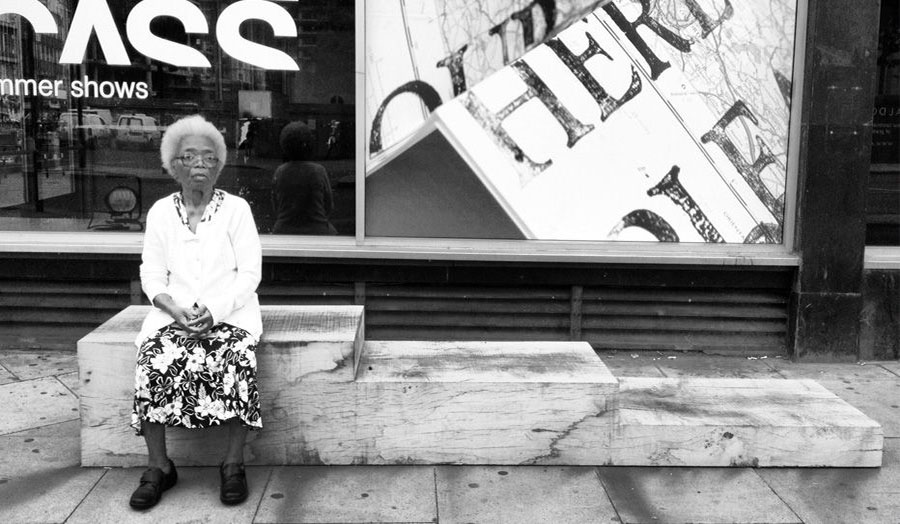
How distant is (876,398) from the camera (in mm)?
5797

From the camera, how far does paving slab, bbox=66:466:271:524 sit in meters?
4.01

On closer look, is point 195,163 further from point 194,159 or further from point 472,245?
point 472,245

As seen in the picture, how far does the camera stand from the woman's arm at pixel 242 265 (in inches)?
168

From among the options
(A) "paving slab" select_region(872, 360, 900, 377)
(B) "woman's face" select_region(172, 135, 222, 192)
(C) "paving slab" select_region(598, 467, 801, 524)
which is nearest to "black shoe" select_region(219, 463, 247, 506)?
(B) "woman's face" select_region(172, 135, 222, 192)

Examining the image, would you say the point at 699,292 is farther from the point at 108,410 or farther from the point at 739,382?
the point at 108,410

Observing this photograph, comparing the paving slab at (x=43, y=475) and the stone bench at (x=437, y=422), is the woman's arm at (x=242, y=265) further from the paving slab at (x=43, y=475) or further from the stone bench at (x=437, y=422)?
the paving slab at (x=43, y=475)

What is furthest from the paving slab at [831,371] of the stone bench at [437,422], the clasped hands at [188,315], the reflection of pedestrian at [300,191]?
the clasped hands at [188,315]

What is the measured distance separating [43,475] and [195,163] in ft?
5.25

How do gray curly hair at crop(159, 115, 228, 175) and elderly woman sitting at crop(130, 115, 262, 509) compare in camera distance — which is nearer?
elderly woman sitting at crop(130, 115, 262, 509)

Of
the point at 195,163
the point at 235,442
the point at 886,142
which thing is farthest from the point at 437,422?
the point at 886,142

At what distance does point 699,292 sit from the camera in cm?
657

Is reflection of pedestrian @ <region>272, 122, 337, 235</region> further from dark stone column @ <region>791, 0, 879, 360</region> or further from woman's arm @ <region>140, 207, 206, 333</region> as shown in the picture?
dark stone column @ <region>791, 0, 879, 360</region>

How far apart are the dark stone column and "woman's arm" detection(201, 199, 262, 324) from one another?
12.4 feet

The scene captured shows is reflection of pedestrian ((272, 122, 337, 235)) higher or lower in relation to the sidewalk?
higher
